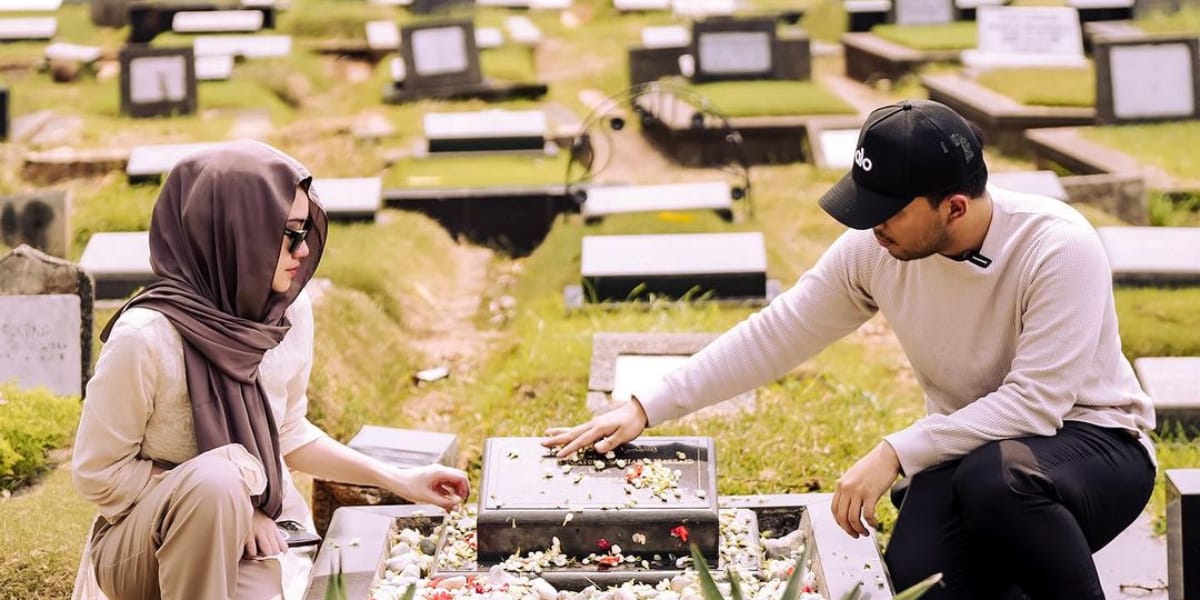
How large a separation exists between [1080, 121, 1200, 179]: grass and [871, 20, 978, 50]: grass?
2906mm

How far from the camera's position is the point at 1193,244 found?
6477mm

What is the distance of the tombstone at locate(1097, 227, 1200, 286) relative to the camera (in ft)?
20.4

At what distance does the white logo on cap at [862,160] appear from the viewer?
120 inches

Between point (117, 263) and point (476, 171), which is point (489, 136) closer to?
point (476, 171)

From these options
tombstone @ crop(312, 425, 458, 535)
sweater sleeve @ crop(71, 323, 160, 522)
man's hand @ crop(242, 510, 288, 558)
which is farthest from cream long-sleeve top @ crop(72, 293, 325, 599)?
tombstone @ crop(312, 425, 458, 535)

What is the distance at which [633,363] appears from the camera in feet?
17.5

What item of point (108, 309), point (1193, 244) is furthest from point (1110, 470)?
point (108, 309)

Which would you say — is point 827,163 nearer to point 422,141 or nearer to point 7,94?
point 422,141

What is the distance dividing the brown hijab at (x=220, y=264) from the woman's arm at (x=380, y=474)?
0.36 meters

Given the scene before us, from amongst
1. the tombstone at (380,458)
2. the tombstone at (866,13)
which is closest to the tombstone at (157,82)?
the tombstone at (866,13)

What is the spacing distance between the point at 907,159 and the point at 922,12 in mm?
10715

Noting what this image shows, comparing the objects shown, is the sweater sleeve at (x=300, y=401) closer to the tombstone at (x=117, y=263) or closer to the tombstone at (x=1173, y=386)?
the tombstone at (x=1173, y=386)

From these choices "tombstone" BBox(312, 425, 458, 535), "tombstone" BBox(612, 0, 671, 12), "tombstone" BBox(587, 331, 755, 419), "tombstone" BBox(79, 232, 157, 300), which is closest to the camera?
"tombstone" BBox(312, 425, 458, 535)

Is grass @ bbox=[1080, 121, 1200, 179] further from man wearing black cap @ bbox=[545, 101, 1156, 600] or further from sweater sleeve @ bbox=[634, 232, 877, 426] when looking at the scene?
man wearing black cap @ bbox=[545, 101, 1156, 600]
